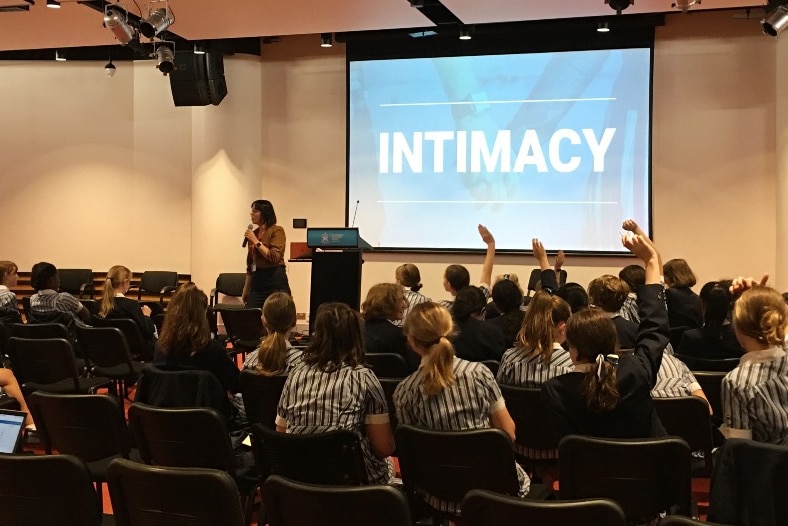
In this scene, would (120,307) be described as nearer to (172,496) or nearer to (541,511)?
(172,496)

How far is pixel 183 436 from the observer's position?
327 centimetres

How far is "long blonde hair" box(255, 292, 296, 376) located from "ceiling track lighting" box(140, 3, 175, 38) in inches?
165

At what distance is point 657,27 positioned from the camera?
9.31 meters

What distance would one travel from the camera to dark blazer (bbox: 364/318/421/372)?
4.81 metres

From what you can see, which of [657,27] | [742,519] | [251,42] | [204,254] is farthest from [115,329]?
[657,27]

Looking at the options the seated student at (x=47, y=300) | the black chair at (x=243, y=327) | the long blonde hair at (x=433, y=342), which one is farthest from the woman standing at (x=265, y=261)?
the long blonde hair at (x=433, y=342)

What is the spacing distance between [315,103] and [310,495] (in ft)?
29.7

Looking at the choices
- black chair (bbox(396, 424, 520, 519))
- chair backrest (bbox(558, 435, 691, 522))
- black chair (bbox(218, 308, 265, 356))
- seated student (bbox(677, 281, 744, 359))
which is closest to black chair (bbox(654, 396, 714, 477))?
chair backrest (bbox(558, 435, 691, 522))

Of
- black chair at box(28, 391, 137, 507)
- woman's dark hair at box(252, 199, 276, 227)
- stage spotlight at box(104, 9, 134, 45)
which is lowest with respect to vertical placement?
black chair at box(28, 391, 137, 507)

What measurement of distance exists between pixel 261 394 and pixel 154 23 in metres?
4.76

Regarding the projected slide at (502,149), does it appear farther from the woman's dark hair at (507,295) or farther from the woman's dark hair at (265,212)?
the woman's dark hair at (507,295)

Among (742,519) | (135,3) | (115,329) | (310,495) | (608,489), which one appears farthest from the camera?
(135,3)

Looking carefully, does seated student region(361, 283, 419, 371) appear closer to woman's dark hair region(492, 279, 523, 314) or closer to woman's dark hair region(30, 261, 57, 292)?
woman's dark hair region(492, 279, 523, 314)

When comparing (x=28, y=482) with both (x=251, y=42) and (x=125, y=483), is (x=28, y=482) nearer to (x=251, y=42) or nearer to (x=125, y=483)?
(x=125, y=483)
